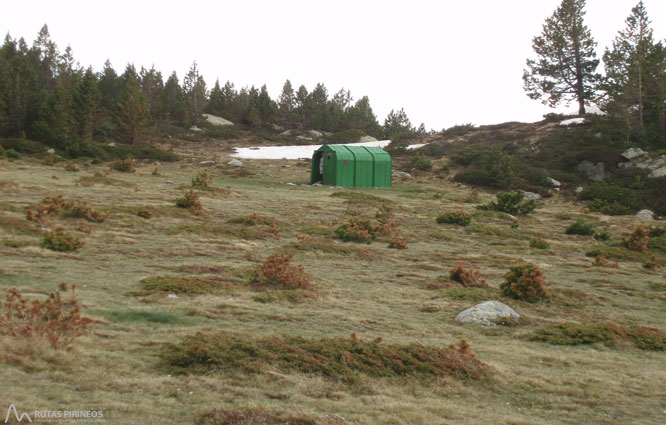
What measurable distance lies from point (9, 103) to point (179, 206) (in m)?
35.8

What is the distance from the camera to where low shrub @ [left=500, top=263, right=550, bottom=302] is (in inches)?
475

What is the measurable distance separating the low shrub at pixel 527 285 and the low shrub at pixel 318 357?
17.3 ft

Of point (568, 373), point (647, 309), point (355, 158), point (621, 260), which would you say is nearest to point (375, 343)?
point (568, 373)

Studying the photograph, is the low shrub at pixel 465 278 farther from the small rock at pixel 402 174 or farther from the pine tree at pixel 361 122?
the pine tree at pixel 361 122

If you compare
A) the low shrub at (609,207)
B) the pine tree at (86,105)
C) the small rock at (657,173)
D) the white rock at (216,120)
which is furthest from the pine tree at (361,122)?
the low shrub at (609,207)

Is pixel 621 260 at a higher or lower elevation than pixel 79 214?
lower

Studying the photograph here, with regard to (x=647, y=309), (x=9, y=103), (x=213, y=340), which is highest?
(x=9, y=103)

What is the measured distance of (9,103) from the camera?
47.1 m

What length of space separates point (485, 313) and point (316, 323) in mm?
3565

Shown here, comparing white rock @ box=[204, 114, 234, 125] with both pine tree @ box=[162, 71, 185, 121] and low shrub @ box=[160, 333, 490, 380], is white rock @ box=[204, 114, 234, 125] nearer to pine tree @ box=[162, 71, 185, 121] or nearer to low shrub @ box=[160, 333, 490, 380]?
pine tree @ box=[162, 71, 185, 121]

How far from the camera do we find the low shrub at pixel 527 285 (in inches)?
475

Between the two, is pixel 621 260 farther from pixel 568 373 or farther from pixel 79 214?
pixel 79 214

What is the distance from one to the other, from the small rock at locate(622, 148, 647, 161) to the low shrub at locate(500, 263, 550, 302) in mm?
38265

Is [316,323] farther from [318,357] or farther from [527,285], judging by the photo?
[527,285]
